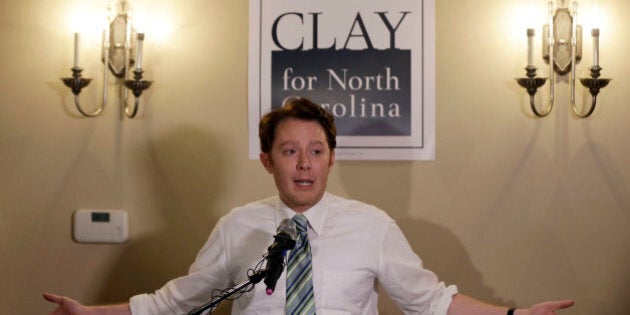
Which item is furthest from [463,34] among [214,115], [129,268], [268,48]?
[129,268]

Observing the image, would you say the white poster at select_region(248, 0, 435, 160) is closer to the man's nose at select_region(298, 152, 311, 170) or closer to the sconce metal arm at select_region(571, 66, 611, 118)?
the sconce metal arm at select_region(571, 66, 611, 118)

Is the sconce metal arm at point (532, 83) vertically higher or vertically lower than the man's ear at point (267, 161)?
higher

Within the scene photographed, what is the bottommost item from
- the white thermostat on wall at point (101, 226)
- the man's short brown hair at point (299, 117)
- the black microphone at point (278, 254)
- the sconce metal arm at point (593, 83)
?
the white thermostat on wall at point (101, 226)

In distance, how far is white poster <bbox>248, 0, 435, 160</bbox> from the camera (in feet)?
8.20

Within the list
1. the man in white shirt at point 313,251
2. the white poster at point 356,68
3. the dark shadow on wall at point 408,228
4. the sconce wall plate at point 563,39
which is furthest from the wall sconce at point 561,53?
the man in white shirt at point 313,251

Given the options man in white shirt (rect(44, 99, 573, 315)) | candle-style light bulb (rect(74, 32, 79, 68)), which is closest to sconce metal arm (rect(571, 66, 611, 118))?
man in white shirt (rect(44, 99, 573, 315))

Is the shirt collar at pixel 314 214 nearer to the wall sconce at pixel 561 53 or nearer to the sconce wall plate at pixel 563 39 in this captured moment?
the wall sconce at pixel 561 53

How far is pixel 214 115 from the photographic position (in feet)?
8.41

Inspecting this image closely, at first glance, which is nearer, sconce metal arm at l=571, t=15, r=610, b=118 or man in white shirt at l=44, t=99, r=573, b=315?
man in white shirt at l=44, t=99, r=573, b=315

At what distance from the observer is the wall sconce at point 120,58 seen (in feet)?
8.13

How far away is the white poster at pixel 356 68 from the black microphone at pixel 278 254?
106 centimetres

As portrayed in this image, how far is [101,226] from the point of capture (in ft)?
8.47

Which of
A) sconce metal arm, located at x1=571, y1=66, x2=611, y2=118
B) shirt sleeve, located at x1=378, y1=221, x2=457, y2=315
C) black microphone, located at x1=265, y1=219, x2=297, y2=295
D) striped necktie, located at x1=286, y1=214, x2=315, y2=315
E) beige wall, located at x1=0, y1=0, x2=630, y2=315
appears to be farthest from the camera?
beige wall, located at x1=0, y1=0, x2=630, y2=315

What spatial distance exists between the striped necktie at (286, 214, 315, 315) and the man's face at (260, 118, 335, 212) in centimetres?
7
